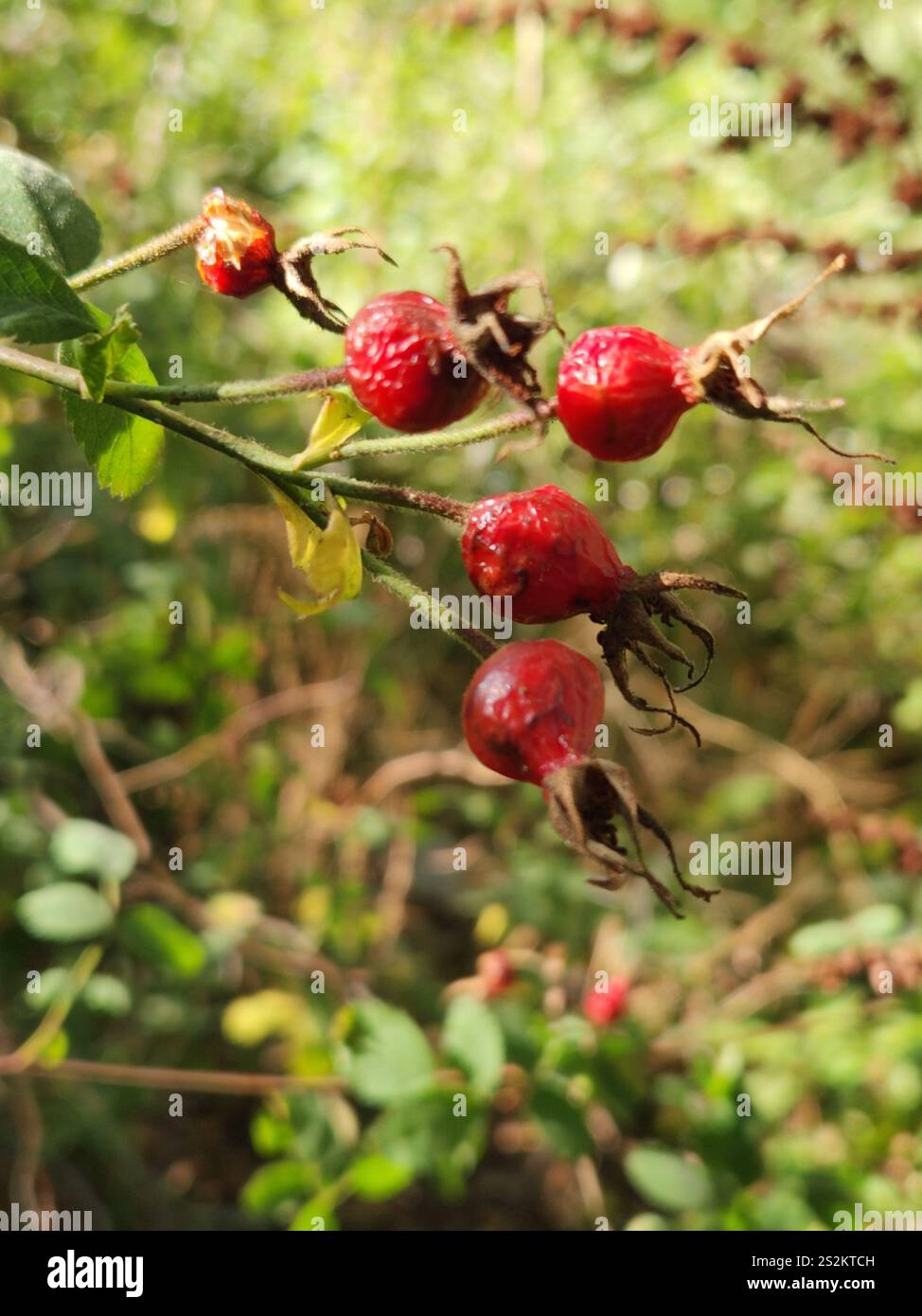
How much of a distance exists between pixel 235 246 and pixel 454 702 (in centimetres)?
237

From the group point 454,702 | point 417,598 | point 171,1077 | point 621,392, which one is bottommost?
point 171,1077

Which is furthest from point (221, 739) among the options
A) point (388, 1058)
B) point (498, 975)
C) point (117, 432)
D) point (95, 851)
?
point (117, 432)

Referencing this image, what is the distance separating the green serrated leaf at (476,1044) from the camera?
1.27m

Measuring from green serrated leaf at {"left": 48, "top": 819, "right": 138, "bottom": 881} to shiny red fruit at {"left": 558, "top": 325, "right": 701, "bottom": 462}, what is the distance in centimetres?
107

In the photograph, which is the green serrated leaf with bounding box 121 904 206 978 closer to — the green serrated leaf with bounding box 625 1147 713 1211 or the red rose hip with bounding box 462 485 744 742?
the green serrated leaf with bounding box 625 1147 713 1211

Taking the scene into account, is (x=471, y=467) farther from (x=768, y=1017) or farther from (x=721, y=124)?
(x=768, y=1017)

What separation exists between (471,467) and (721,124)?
983 millimetres

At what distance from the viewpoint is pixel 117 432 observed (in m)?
0.73

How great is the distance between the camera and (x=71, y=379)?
631 mm

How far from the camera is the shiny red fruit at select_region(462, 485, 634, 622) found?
1.97 feet

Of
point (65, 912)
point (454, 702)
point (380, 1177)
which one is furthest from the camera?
point (454, 702)

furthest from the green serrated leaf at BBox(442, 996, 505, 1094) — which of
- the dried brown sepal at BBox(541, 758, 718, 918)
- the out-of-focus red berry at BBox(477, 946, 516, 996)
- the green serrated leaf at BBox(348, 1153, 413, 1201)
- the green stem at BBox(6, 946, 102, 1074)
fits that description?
the dried brown sepal at BBox(541, 758, 718, 918)

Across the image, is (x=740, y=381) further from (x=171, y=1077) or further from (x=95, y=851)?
(x=171, y=1077)

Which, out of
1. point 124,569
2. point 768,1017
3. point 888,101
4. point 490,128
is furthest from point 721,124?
point 768,1017
